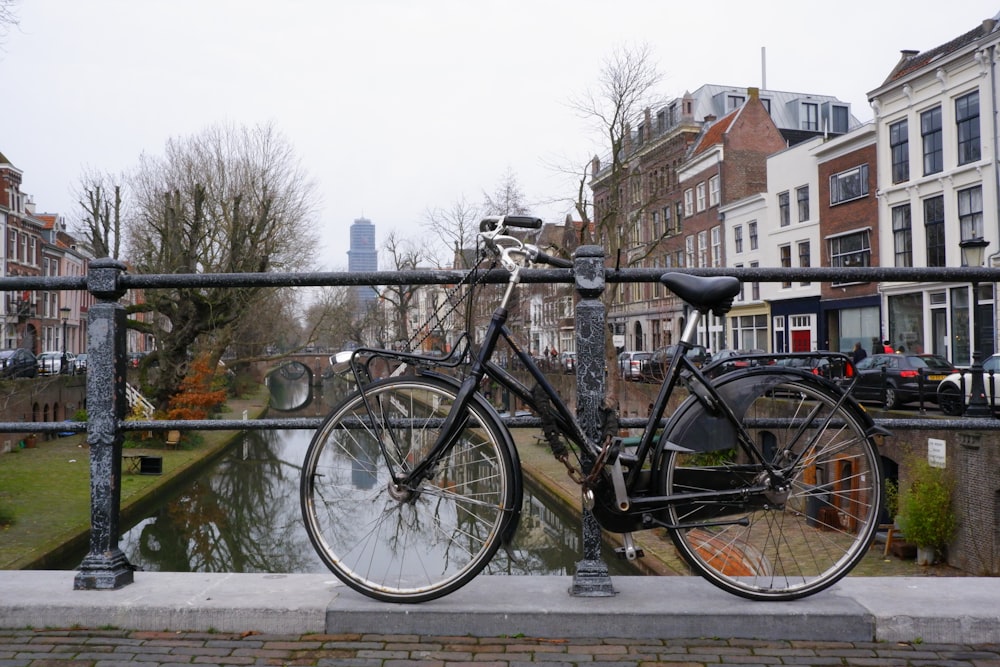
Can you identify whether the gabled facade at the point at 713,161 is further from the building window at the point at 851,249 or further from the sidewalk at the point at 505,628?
the sidewalk at the point at 505,628

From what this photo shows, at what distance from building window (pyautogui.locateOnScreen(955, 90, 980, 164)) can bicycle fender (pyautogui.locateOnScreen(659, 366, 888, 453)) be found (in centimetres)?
2369

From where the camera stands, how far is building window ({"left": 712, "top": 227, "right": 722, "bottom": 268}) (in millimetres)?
38094

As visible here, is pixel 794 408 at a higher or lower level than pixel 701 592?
higher

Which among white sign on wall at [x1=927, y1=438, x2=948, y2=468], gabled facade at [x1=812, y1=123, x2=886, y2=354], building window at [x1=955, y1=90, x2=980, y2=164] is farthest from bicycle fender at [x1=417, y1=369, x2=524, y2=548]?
gabled facade at [x1=812, y1=123, x2=886, y2=354]

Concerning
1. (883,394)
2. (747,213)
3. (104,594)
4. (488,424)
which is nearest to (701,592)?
(488,424)

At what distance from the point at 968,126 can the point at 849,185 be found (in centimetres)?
609

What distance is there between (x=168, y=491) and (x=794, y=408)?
2432cm

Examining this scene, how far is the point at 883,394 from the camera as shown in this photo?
16031mm

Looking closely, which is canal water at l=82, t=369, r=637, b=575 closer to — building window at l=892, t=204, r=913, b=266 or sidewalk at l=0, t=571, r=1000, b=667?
sidewalk at l=0, t=571, r=1000, b=667

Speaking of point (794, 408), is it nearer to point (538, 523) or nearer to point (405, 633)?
point (405, 633)

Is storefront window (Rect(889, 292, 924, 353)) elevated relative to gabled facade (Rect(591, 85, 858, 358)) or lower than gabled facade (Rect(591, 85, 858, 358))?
lower

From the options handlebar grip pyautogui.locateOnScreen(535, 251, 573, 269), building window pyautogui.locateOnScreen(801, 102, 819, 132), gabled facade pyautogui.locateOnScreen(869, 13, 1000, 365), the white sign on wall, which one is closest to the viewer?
handlebar grip pyautogui.locateOnScreen(535, 251, 573, 269)

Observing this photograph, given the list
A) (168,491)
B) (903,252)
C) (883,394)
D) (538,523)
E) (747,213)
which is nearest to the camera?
(883,394)

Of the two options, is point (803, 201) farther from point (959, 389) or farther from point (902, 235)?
point (959, 389)
